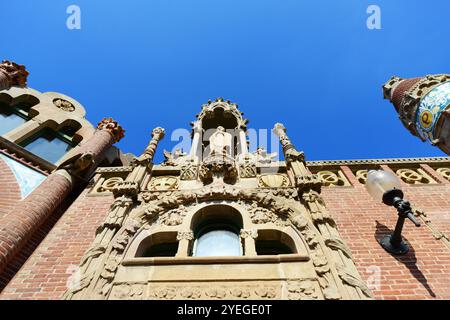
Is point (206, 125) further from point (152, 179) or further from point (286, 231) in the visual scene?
point (286, 231)

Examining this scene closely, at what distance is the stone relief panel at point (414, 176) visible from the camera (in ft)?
27.0

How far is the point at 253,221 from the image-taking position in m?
6.64

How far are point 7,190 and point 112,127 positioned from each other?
501 centimetres

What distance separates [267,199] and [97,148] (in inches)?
264

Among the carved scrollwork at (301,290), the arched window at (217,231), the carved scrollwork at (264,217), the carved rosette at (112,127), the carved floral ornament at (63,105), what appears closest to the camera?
the carved scrollwork at (301,290)

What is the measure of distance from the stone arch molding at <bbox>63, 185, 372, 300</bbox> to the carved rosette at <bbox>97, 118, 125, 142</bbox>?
5721mm

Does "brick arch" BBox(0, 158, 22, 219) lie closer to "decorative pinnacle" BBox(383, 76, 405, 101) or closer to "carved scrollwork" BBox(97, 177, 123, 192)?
"carved scrollwork" BBox(97, 177, 123, 192)

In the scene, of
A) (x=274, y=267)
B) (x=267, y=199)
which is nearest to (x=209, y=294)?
(x=274, y=267)

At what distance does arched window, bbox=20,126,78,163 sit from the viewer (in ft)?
35.5

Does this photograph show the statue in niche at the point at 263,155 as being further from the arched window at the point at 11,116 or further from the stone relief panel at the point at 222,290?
the arched window at the point at 11,116

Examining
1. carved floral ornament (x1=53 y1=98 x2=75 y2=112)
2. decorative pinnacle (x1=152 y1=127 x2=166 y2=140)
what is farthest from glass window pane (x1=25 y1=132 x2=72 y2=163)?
decorative pinnacle (x1=152 y1=127 x2=166 y2=140)

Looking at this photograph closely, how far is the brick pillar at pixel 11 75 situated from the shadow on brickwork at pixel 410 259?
14387mm

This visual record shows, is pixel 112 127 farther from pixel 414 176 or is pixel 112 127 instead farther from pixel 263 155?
pixel 414 176

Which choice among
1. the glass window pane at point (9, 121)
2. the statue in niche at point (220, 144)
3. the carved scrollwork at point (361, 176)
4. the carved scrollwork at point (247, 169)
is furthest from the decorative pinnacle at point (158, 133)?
the carved scrollwork at point (361, 176)
